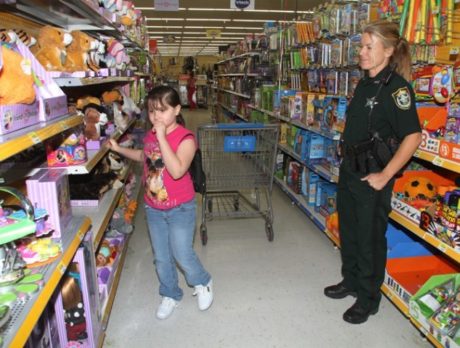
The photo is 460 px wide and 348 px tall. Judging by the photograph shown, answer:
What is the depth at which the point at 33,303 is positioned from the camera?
1228 millimetres

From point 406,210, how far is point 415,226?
5.7 inches

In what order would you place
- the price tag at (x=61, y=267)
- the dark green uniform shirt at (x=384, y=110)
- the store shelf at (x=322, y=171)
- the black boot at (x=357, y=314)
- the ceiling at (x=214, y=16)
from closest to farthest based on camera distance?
the price tag at (x=61, y=267) → the dark green uniform shirt at (x=384, y=110) → the black boot at (x=357, y=314) → the store shelf at (x=322, y=171) → the ceiling at (x=214, y=16)

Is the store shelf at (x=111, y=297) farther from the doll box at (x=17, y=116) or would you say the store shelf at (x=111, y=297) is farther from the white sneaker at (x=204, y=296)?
the doll box at (x=17, y=116)

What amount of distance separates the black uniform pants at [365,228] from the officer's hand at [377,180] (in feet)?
0.21

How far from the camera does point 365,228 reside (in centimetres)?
247

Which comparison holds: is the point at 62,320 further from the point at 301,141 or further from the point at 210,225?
the point at 301,141

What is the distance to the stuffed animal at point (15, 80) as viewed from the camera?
1.33 m

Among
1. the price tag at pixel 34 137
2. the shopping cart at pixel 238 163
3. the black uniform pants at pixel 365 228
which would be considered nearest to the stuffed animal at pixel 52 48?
the price tag at pixel 34 137

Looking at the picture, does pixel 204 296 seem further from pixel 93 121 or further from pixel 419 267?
pixel 419 267

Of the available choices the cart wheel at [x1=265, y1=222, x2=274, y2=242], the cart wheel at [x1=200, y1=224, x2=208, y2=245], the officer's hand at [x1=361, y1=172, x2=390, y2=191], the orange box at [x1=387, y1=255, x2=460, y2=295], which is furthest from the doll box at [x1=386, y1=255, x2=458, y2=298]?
the cart wheel at [x1=200, y1=224, x2=208, y2=245]

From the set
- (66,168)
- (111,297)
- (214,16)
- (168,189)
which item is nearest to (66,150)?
(66,168)

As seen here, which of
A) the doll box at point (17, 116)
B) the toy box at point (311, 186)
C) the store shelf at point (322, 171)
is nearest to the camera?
the doll box at point (17, 116)

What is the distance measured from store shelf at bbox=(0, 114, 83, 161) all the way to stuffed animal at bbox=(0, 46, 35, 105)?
0.36 feet

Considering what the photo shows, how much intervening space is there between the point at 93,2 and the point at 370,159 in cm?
201
